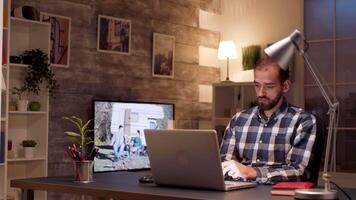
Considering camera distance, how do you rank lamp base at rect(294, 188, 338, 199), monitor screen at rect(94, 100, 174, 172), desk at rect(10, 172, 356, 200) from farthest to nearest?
monitor screen at rect(94, 100, 174, 172)
desk at rect(10, 172, 356, 200)
lamp base at rect(294, 188, 338, 199)

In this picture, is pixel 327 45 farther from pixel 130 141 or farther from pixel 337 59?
pixel 130 141

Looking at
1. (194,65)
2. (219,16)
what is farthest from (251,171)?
(219,16)

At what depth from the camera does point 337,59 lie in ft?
18.7

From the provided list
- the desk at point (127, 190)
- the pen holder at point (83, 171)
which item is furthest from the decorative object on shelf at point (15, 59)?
the pen holder at point (83, 171)

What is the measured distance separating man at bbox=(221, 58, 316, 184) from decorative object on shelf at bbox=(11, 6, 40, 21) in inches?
88.3

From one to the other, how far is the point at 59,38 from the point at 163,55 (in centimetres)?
139

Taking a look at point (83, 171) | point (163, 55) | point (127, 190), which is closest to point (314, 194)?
point (127, 190)

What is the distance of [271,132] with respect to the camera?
2875 millimetres

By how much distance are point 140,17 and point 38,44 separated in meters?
1.39

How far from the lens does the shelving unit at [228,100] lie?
19.8 feet

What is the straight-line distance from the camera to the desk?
207cm

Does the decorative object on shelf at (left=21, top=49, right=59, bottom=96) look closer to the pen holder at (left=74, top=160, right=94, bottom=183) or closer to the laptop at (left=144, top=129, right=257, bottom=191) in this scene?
the pen holder at (left=74, top=160, right=94, bottom=183)

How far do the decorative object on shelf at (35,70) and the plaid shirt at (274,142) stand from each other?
202cm

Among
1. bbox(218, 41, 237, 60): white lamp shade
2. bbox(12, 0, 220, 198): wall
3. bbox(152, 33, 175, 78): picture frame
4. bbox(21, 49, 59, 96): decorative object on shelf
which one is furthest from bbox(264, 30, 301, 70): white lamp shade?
bbox(218, 41, 237, 60): white lamp shade
